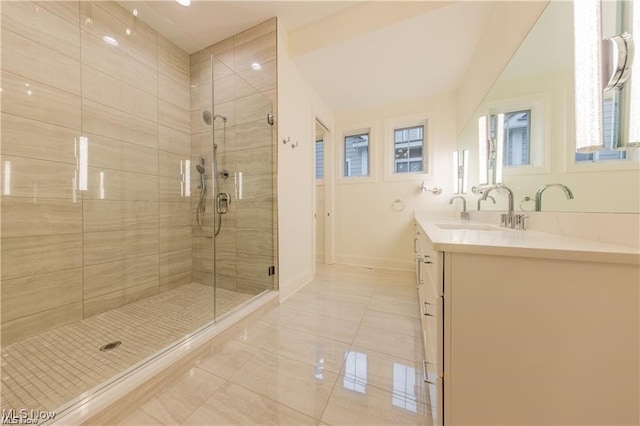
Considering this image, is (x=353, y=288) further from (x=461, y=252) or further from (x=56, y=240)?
(x=56, y=240)

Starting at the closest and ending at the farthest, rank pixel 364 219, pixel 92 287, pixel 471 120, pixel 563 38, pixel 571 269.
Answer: pixel 571 269 → pixel 563 38 → pixel 92 287 → pixel 471 120 → pixel 364 219

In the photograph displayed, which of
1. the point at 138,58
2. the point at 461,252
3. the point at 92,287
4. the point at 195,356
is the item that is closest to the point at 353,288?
the point at 195,356

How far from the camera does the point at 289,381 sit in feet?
3.69

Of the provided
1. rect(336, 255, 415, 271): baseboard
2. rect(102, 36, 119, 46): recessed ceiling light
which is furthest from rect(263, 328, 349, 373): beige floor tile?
rect(102, 36, 119, 46): recessed ceiling light

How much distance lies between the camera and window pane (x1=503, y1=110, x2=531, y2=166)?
4.22ft

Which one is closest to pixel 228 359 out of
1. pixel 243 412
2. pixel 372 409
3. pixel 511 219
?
pixel 243 412

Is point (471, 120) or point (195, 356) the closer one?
point (195, 356)

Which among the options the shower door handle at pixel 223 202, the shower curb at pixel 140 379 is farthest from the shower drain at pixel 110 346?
the shower door handle at pixel 223 202

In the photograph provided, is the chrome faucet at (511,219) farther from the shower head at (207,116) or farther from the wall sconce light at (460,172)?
the shower head at (207,116)

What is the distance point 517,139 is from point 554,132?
323 mm

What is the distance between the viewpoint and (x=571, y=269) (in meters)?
0.60

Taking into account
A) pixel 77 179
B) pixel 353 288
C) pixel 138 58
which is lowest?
pixel 353 288

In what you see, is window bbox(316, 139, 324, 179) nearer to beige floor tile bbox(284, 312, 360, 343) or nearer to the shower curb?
beige floor tile bbox(284, 312, 360, 343)

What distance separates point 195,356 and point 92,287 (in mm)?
1292
